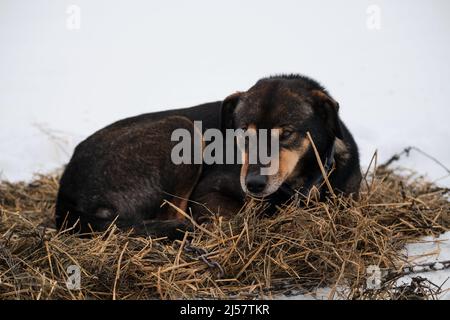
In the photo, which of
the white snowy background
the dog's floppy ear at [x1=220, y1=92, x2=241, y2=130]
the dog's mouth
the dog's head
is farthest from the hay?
the white snowy background

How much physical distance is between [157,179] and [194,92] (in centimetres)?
566

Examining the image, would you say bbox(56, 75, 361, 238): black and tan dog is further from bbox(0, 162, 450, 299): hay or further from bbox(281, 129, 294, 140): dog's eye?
bbox(0, 162, 450, 299): hay

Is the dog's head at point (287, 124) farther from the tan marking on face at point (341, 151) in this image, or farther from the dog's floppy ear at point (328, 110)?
the tan marking on face at point (341, 151)

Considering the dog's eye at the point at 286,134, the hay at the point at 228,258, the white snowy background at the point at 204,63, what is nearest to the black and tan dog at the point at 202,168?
the dog's eye at the point at 286,134

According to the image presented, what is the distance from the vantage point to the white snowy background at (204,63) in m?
9.34

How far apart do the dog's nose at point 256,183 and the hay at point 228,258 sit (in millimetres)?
155

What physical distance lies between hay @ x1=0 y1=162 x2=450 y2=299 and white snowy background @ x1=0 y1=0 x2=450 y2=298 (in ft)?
11.0

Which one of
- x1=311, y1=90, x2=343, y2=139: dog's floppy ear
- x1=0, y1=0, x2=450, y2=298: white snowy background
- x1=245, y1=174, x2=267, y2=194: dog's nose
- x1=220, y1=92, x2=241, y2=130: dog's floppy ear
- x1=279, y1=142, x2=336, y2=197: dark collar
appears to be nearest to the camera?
x1=245, y1=174, x2=267, y2=194: dog's nose

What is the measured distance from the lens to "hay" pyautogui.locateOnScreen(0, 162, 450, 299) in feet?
13.2

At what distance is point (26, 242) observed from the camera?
4.59 meters

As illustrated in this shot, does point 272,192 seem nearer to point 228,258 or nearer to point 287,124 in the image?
point 287,124
